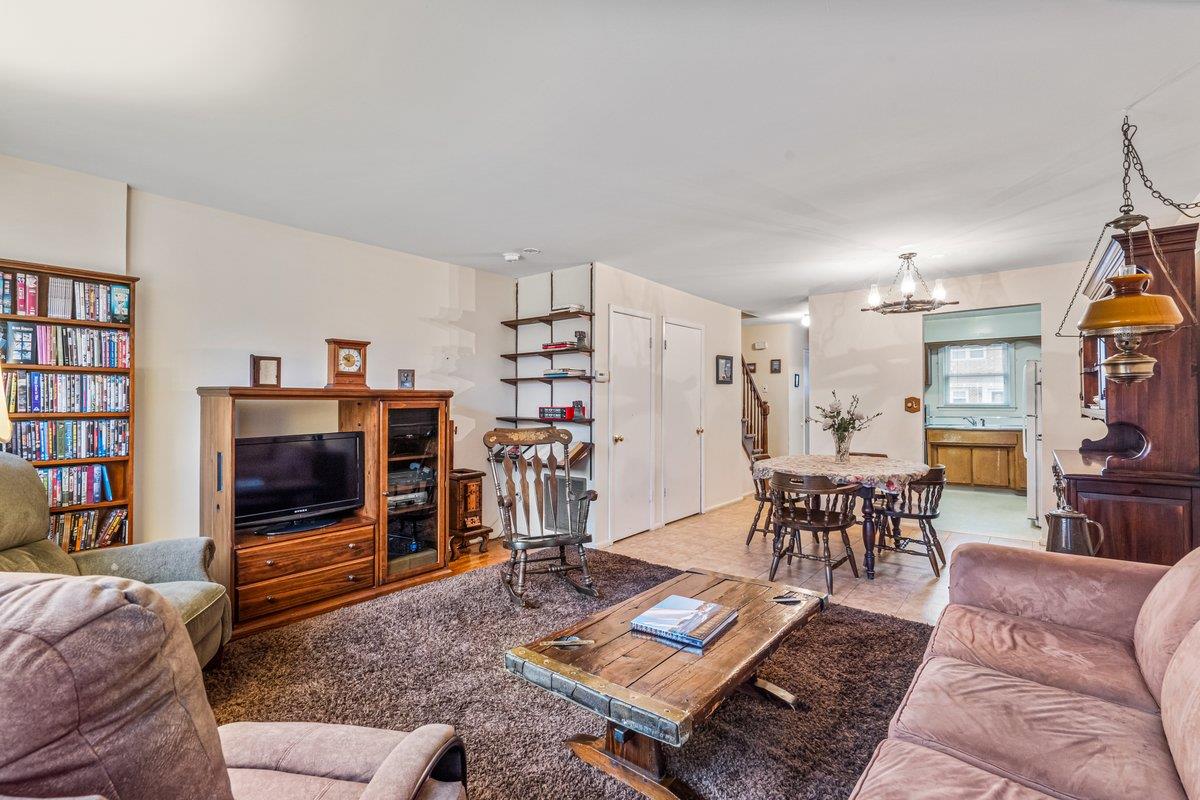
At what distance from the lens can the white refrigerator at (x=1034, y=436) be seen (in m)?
4.83

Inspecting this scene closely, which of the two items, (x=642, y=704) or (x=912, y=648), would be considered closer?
(x=642, y=704)

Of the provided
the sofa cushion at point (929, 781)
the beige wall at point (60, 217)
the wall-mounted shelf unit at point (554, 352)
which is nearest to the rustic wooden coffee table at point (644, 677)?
the sofa cushion at point (929, 781)

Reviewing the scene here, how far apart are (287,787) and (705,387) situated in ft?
17.4

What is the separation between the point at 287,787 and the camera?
107 centimetres

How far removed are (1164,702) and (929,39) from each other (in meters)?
1.97

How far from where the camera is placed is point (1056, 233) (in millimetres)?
3777

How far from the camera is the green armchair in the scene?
6.97ft

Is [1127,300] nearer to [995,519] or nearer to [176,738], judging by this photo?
[176,738]

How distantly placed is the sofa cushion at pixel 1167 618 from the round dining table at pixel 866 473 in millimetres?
1985

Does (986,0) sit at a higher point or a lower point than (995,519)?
higher

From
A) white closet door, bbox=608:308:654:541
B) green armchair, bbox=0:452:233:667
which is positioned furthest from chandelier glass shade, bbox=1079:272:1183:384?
green armchair, bbox=0:452:233:667

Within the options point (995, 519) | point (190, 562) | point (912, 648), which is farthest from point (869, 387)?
point (190, 562)

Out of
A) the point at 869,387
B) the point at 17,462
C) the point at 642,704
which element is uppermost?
the point at 869,387

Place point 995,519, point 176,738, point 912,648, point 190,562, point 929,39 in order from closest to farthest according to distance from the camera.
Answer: point 176,738
point 929,39
point 190,562
point 912,648
point 995,519
